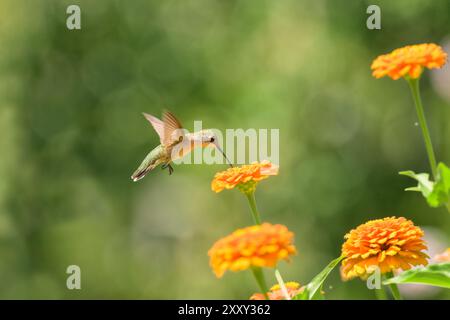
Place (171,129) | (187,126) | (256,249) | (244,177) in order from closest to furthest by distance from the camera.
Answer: (256,249) → (244,177) → (171,129) → (187,126)

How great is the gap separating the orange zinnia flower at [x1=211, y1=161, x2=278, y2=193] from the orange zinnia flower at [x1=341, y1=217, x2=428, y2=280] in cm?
21

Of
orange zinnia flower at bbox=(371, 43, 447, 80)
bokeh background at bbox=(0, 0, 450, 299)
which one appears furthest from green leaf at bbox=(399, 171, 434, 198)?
bokeh background at bbox=(0, 0, 450, 299)

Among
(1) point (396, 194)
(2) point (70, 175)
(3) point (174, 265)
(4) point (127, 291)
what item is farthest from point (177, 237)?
(1) point (396, 194)

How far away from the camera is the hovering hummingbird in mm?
1687

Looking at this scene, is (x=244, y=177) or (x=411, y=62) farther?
(x=244, y=177)

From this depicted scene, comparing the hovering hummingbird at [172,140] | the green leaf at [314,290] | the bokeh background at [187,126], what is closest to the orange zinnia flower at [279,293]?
the green leaf at [314,290]

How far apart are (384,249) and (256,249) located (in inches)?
11.7

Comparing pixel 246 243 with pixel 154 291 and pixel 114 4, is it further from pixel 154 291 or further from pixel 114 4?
pixel 114 4

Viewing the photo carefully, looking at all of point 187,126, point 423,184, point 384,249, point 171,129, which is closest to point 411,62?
point 423,184

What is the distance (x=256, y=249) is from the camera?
854 mm

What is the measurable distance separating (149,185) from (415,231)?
12.4 ft

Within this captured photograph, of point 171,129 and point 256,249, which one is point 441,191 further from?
point 171,129

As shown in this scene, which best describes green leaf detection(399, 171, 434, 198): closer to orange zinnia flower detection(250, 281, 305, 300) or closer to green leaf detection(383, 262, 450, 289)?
green leaf detection(383, 262, 450, 289)

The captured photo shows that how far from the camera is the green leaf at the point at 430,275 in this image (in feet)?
3.04
